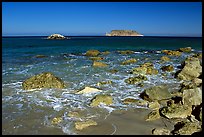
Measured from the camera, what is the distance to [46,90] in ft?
37.6

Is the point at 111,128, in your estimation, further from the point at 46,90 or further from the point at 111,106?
the point at 46,90

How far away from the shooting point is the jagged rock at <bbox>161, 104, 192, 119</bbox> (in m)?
7.84

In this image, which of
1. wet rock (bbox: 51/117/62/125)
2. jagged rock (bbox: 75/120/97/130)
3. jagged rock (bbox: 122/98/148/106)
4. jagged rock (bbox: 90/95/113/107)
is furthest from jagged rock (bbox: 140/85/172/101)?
wet rock (bbox: 51/117/62/125)

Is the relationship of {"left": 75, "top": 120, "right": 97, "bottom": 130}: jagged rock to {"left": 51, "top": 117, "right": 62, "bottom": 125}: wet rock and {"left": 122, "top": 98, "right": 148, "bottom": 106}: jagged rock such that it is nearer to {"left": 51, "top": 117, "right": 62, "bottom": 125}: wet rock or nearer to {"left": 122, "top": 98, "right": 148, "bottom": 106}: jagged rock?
{"left": 51, "top": 117, "right": 62, "bottom": 125}: wet rock

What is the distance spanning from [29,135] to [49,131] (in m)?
0.55

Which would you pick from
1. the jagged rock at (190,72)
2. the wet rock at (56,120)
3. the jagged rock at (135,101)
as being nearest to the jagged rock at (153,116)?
the jagged rock at (135,101)

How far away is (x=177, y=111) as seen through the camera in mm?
7918

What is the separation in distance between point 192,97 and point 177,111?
1058 millimetres

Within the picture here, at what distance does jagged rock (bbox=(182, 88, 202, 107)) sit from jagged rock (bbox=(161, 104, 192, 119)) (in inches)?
18.5

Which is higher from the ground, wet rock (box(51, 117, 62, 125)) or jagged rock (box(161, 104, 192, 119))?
jagged rock (box(161, 104, 192, 119))

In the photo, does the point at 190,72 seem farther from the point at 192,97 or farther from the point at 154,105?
the point at 154,105

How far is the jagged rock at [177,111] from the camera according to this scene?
7.84m

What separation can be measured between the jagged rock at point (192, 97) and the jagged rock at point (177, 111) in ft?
1.54

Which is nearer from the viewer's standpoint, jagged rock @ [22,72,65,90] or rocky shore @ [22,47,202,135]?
rocky shore @ [22,47,202,135]
